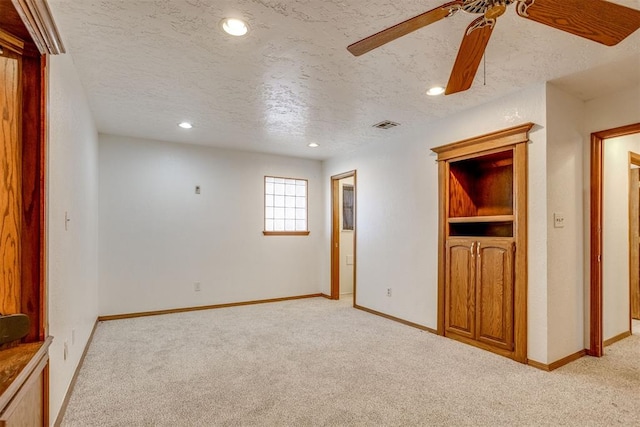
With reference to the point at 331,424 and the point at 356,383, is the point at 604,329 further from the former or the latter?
the point at 331,424

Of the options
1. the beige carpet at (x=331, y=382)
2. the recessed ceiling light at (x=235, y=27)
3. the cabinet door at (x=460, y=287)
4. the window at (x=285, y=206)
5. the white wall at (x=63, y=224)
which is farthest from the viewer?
the window at (x=285, y=206)

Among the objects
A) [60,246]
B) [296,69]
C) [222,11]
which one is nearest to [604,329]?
[296,69]

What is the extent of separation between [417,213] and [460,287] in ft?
3.18

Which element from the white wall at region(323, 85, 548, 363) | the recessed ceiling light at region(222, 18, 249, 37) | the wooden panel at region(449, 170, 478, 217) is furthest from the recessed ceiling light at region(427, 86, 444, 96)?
the recessed ceiling light at region(222, 18, 249, 37)

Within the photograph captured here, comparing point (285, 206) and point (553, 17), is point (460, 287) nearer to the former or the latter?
point (553, 17)

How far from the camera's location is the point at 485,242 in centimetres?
333

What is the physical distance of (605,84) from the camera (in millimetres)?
2912

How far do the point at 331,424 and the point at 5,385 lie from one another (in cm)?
157

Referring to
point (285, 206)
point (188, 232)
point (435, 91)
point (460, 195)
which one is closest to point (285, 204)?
point (285, 206)

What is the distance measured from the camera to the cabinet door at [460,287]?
345 cm

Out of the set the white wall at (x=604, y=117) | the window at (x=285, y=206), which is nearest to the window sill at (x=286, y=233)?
the window at (x=285, y=206)

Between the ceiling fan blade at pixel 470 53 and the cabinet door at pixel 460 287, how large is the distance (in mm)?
1814

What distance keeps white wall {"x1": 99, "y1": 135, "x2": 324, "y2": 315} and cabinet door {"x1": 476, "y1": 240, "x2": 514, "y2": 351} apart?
310 cm

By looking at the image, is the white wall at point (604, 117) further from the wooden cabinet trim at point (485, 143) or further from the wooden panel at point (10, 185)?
the wooden panel at point (10, 185)
